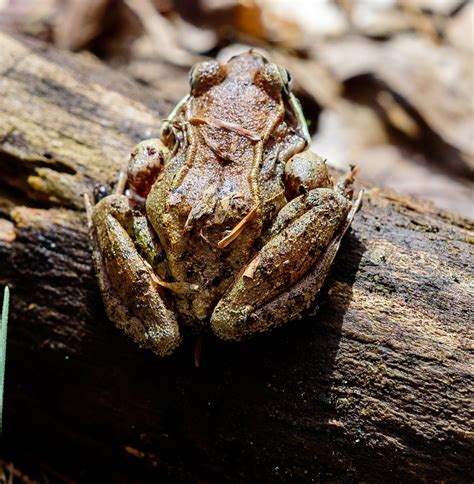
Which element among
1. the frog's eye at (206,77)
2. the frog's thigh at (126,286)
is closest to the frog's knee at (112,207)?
the frog's thigh at (126,286)

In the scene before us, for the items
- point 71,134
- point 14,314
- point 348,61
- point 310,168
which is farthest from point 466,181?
point 14,314

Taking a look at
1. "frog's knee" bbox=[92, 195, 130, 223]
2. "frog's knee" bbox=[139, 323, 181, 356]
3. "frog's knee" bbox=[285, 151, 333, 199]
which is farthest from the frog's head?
"frog's knee" bbox=[139, 323, 181, 356]

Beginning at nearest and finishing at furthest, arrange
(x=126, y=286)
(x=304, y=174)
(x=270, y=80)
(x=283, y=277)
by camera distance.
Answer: (x=283, y=277), (x=126, y=286), (x=304, y=174), (x=270, y=80)

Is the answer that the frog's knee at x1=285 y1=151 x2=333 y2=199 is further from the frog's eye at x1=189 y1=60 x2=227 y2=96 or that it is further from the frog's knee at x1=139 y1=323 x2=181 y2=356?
the frog's knee at x1=139 y1=323 x2=181 y2=356

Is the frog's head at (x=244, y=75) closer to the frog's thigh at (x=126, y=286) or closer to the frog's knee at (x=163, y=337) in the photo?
the frog's thigh at (x=126, y=286)

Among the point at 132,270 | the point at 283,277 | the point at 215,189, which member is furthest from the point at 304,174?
the point at 132,270

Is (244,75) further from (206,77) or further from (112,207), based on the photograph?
(112,207)
